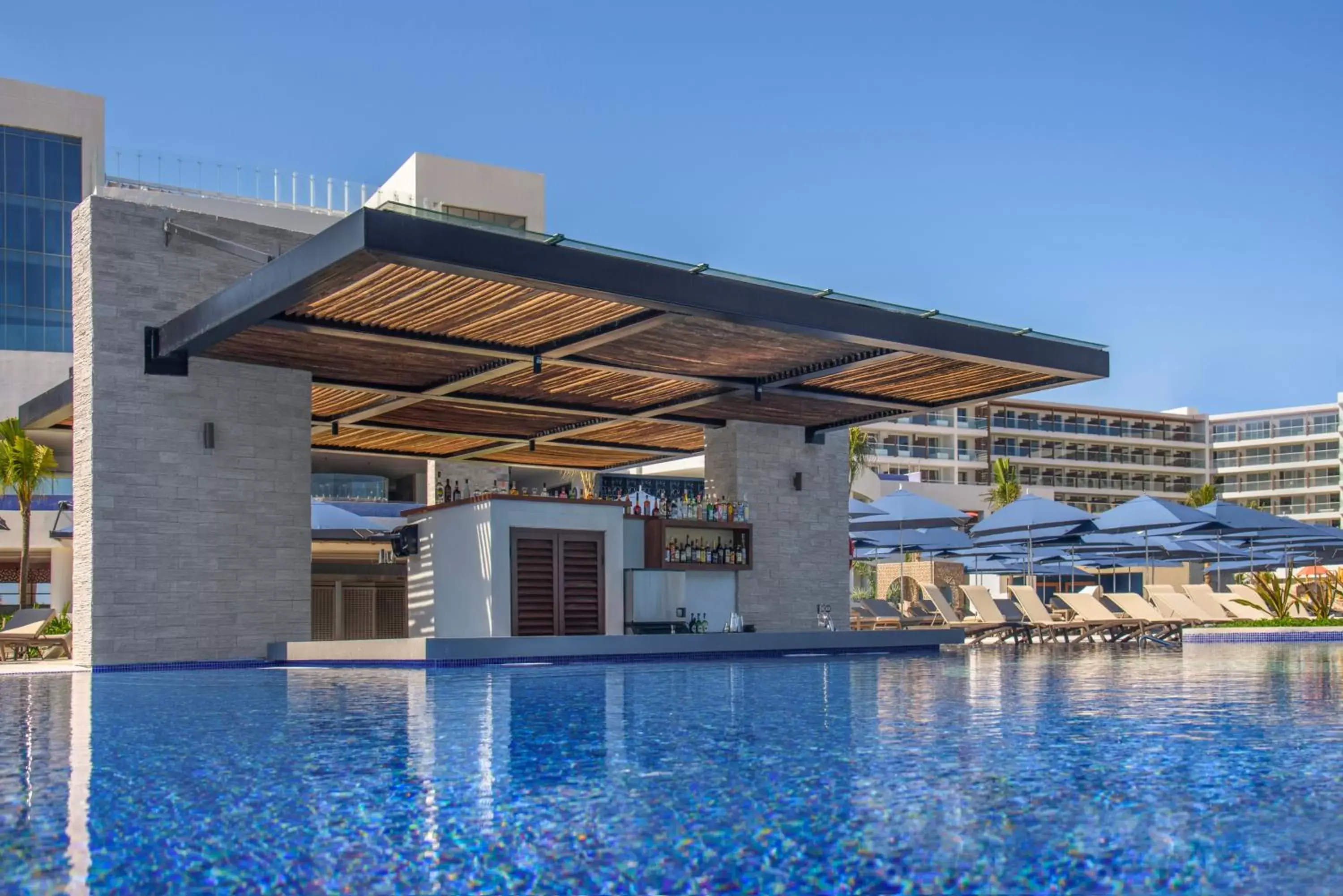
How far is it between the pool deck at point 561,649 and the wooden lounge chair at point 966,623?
4.79 metres

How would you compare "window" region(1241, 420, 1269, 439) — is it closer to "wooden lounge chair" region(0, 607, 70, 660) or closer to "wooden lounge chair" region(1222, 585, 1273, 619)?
"wooden lounge chair" region(1222, 585, 1273, 619)

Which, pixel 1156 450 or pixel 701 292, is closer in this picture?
pixel 701 292

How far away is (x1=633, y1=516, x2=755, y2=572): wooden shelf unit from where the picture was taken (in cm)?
1722

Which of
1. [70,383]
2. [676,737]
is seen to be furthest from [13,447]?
[676,737]

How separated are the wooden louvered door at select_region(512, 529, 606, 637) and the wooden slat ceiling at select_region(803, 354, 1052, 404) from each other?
140 inches

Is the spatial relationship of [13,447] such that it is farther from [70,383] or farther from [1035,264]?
[1035,264]

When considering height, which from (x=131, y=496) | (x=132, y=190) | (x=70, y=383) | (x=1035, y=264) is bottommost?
(x=131, y=496)

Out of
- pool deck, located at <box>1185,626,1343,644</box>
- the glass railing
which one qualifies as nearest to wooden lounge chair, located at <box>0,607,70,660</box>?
the glass railing

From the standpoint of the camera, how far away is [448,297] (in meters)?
12.1

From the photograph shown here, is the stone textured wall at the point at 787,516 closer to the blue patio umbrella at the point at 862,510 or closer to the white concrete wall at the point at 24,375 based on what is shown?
the blue patio umbrella at the point at 862,510

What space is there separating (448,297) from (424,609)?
5.43 m

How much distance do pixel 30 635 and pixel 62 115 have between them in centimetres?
5055

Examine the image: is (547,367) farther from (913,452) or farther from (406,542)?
(913,452)

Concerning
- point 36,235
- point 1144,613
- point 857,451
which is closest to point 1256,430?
point 857,451
